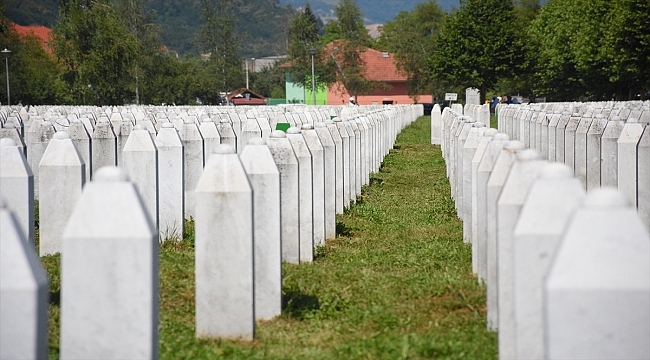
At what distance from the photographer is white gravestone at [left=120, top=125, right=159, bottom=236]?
9983 mm

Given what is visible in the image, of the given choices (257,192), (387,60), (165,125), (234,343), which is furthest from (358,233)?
(387,60)

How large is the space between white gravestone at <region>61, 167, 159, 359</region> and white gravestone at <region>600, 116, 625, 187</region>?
7.17 metres

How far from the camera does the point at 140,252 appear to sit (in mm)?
4352

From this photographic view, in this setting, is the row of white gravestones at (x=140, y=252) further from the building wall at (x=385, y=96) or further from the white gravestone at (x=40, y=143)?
the building wall at (x=385, y=96)

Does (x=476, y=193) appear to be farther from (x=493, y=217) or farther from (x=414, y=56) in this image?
(x=414, y=56)

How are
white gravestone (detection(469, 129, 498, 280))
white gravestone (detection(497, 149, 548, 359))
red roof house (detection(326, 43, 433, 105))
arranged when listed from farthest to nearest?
red roof house (detection(326, 43, 433, 105)) < white gravestone (detection(469, 129, 498, 280)) < white gravestone (detection(497, 149, 548, 359))

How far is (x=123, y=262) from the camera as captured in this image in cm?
437

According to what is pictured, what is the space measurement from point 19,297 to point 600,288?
6.64ft

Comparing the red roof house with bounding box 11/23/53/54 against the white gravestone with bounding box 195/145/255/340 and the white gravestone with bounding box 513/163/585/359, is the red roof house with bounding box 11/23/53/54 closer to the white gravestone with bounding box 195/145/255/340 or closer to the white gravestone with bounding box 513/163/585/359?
the white gravestone with bounding box 195/145/255/340

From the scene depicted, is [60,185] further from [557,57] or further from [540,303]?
[557,57]

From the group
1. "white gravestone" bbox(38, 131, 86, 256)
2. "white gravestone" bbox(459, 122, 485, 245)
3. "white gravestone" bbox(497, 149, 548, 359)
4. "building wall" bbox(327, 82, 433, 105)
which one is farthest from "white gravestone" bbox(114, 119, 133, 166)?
"building wall" bbox(327, 82, 433, 105)

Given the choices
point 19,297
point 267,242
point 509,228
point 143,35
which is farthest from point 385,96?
point 19,297

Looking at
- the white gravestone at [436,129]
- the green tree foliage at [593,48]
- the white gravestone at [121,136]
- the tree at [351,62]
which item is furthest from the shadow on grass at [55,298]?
the tree at [351,62]

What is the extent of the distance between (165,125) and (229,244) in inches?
203
